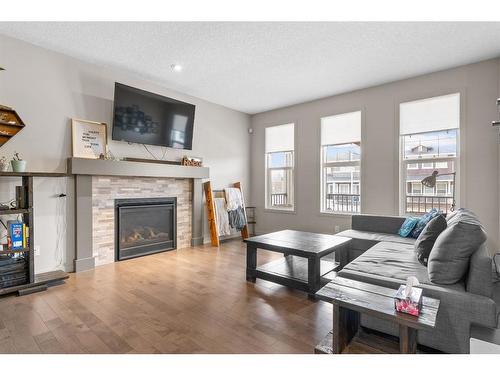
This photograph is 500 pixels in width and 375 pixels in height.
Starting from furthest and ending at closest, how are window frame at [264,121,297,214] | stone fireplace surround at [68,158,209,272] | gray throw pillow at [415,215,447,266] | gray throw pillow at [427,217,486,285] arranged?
1. window frame at [264,121,297,214]
2. stone fireplace surround at [68,158,209,272]
3. gray throw pillow at [415,215,447,266]
4. gray throw pillow at [427,217,486,285]

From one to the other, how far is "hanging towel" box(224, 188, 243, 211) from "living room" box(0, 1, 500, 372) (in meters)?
0.08

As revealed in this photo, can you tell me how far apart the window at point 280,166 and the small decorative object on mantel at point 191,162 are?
167 centimetres

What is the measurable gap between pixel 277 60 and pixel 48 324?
3.56m

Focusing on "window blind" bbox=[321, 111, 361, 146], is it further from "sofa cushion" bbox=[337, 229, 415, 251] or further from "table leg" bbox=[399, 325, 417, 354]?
"table leg" bbox=[399, 325, 417, 354]

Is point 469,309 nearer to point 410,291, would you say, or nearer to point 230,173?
point 410,291

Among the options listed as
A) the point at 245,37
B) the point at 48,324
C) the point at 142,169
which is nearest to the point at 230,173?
the point at 142,169

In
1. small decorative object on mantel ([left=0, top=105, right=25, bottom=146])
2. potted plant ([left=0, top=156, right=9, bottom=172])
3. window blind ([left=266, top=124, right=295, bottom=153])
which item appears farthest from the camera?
window blind ([left=266, top=124, right=295, bottom=153])

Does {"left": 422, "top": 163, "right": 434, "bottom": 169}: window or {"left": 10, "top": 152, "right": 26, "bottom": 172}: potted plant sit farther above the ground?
{"left": 422, "top": 163, "right": 434, "bottom": 169}: window

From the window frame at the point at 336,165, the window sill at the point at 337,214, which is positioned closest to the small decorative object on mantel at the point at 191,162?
the window frame at the point at 336,165

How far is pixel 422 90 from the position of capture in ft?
12.5

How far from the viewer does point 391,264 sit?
87.7 inches

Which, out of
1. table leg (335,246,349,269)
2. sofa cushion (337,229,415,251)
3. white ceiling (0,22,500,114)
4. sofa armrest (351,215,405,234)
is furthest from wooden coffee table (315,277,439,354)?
white ceiling (0,22,500,114)

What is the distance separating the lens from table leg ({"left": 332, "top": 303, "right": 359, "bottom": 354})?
1.56 meters

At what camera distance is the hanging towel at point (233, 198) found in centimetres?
506
